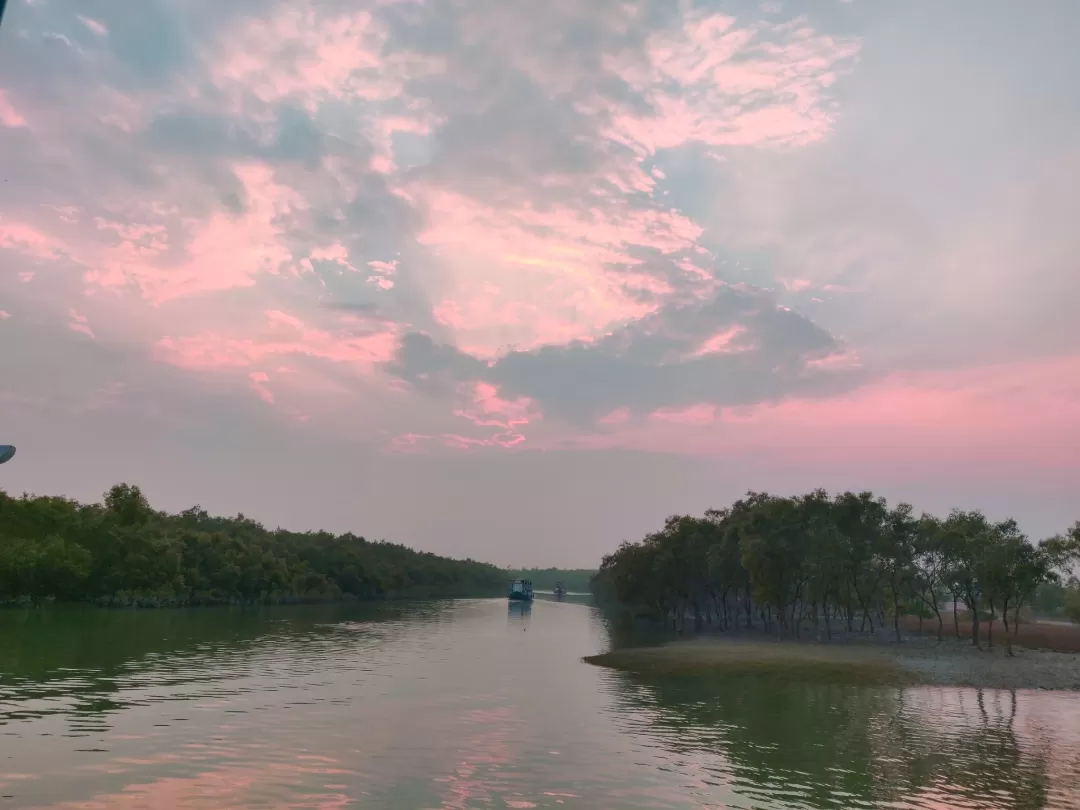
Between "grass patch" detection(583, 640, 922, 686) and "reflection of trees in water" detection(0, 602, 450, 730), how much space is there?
91.1 feet

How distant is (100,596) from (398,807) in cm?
13336

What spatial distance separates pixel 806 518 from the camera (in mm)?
98312

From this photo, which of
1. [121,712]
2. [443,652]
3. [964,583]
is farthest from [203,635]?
[964,583]

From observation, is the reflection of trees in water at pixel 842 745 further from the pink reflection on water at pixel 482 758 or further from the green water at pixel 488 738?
the pink reflection on water at pixel 482 758

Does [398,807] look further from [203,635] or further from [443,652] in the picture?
[203,635]

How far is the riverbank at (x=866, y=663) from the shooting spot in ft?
197

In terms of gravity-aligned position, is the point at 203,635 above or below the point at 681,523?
below

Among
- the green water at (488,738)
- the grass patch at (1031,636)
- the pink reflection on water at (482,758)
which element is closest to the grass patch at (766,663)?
the green water at (488,738)

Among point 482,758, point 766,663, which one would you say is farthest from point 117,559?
point 482,758

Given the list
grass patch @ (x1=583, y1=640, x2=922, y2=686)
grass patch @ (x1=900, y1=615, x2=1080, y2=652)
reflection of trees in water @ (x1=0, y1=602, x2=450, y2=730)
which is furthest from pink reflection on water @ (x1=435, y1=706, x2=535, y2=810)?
grass patch @ (x1=900, y1=615, x2=1080, y2=652)

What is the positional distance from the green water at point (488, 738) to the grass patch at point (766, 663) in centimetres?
471

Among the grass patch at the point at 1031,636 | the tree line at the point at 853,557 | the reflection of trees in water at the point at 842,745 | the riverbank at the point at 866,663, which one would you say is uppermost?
the tree line at the point at 853,557

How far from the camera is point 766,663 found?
66500mm

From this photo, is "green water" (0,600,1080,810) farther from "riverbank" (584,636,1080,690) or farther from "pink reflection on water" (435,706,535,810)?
"riverbank" (584,636,1080,690)
